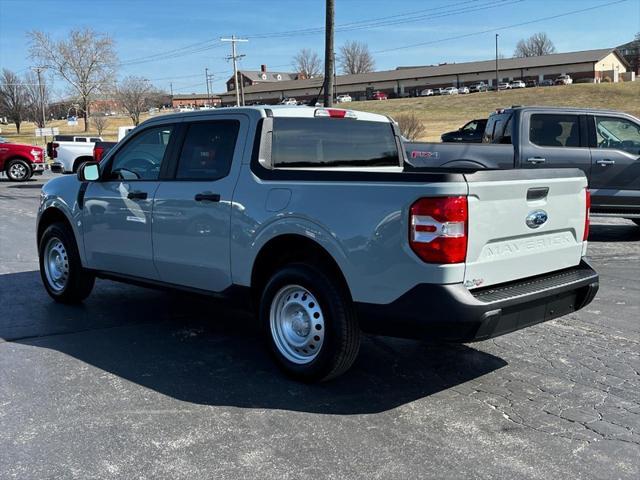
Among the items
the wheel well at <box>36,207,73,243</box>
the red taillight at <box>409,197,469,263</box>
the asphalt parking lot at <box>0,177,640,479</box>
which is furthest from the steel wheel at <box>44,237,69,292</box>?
the red taillight at <box>409,197,469,263</box>

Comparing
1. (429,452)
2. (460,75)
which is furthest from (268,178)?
(460,75)

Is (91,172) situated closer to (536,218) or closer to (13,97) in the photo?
(536,218)

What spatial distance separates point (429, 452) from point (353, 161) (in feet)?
8.65

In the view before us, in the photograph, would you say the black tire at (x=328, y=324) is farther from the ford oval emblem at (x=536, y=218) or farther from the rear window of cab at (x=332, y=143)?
the ford oval emblem at (x=536, y=218)

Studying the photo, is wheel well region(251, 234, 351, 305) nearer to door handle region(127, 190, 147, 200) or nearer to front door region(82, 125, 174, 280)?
front door region(82, 125, 174, 280)

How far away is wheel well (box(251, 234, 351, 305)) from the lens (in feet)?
13.9

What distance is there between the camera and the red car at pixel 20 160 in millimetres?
23500

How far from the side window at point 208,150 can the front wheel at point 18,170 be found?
21.0 metres

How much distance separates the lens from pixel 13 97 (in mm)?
90812

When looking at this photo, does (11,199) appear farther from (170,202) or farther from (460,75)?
(460,75)

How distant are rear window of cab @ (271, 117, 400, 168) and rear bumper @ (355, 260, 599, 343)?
1.49 meters

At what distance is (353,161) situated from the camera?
538cm

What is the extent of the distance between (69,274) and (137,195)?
1496 mm

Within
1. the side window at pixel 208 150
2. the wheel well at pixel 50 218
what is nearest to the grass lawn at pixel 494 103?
the wheel well at pixel 50 218
